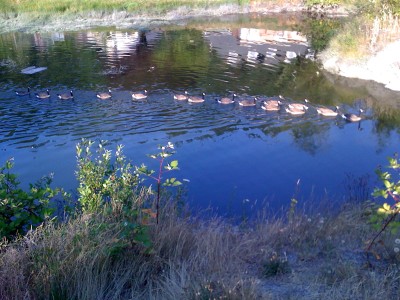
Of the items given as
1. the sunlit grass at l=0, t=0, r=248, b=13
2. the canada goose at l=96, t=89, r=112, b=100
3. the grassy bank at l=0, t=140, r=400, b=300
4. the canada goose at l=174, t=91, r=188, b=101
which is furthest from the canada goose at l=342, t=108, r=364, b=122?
the sunlit grass at l=0, t=0, r=248, b=13

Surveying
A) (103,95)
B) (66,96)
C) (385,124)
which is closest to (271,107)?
(385,124)

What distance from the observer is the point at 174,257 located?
5387mm

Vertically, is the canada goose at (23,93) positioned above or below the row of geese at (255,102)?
above

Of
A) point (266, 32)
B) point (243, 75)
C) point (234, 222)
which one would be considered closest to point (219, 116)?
point (243, 75)

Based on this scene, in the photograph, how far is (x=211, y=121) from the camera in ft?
48.1

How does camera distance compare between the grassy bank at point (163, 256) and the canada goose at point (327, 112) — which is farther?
the canada goose at point (327, 112)

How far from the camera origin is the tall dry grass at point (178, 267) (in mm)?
4500

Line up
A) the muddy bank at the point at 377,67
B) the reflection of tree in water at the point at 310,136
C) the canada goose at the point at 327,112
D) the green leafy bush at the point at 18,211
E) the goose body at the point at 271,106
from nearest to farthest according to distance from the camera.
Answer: the green leafy bush at the point at 18,211 → the reflection of tree in water at the point at 310,136 → the canada goose at the point at 327,112 → the goose body at the point at 271,106 → the muddy bank at the point at 377,67

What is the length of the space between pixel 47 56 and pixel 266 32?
1292cm

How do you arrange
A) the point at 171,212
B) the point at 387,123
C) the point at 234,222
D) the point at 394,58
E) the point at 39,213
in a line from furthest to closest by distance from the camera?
the point at 394,58, the point at 387,123, the point at 234,222, the point at 171,212, the point at 39,213

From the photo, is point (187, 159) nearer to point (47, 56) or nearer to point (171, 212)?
point (171, 212)

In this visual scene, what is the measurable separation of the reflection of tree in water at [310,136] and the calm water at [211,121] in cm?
4

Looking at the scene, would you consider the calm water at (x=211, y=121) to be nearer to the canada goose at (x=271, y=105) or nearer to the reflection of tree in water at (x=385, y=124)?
the reflection of tree in water at (x=385, y=124)

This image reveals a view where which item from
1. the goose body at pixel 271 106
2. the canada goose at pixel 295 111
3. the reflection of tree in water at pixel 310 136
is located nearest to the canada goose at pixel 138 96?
the goose body at pixel 271 106
